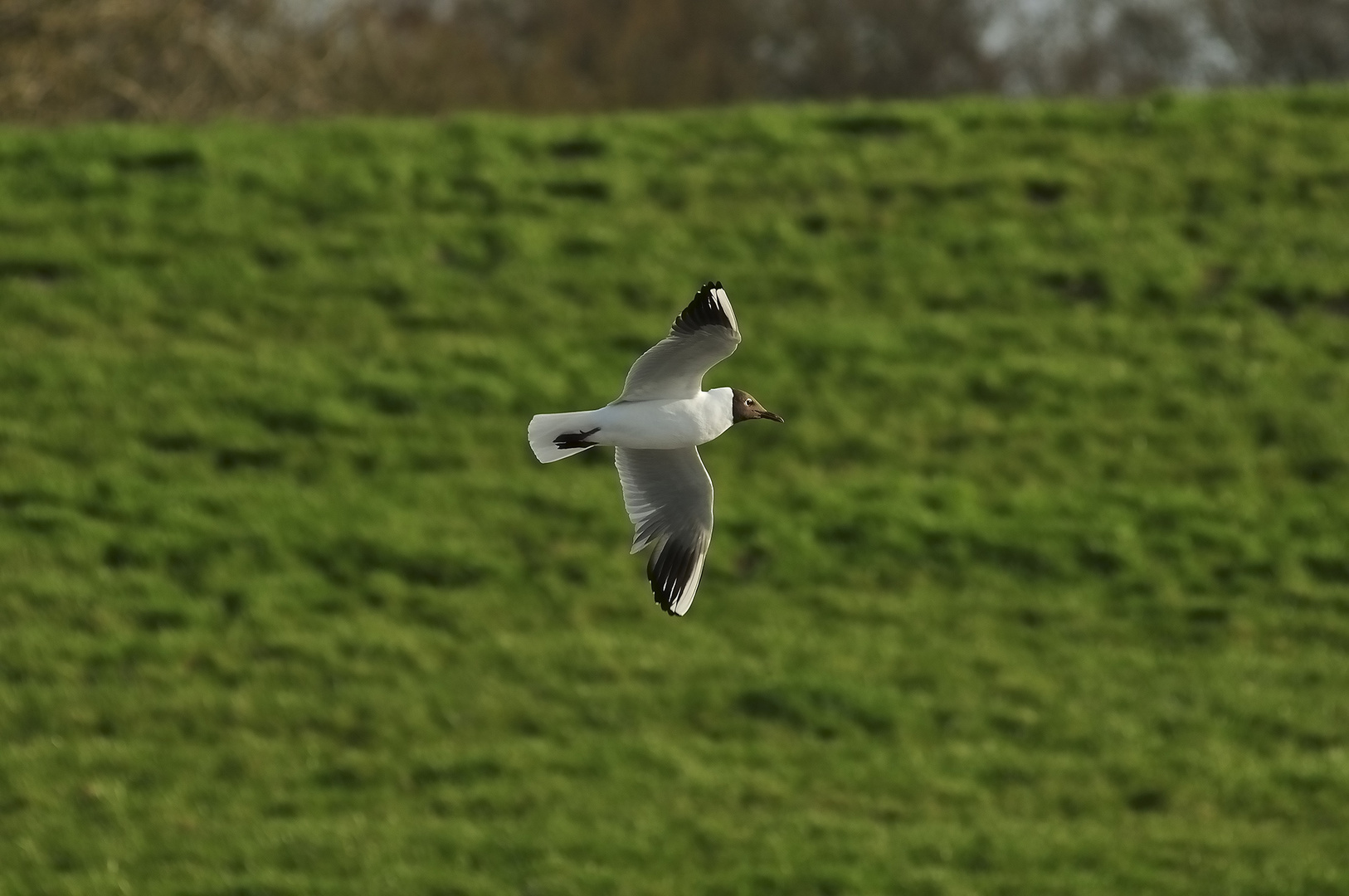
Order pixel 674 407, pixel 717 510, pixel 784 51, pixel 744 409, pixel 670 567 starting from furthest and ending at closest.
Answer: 1. pixel 784 51
2. pixel 717 510
3. pixel 670 567
4. pixel 744 409
5. pixel 674 407

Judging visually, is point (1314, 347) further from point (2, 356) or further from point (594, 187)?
point (2, 356)

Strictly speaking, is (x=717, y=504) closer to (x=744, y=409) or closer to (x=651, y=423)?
(x=744, y=409)

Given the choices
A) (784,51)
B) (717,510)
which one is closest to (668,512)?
(717,510)

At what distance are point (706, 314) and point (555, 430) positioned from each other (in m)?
0.57

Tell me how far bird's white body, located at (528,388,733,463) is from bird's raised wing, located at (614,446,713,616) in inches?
29.0

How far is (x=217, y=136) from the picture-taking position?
1570 centimetres

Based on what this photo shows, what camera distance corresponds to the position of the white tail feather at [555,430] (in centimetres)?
568

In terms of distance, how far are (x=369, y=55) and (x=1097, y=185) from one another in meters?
15.7

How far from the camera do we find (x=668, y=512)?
6.57 metres

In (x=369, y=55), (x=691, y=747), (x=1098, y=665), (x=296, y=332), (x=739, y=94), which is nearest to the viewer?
(x=691, y=747)

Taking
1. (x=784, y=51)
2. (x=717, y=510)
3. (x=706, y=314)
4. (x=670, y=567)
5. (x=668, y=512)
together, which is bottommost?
(x=670, y=567)

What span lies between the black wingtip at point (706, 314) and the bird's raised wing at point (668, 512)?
0.98m

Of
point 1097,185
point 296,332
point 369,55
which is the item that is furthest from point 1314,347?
point 369,55

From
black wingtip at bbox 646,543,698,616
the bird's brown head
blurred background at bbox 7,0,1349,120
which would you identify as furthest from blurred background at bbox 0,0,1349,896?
blurred background at bbox 7,0,1349,120
